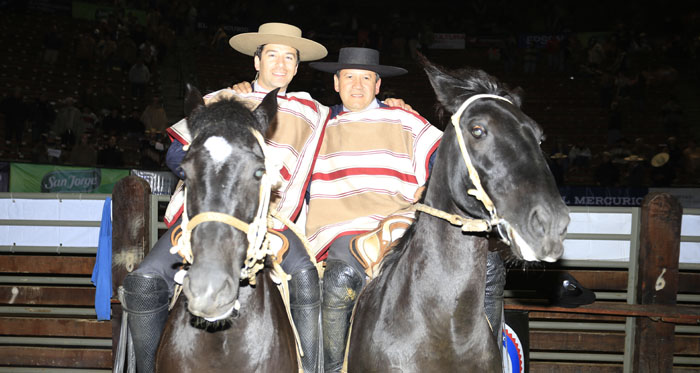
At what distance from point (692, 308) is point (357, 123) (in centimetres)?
324

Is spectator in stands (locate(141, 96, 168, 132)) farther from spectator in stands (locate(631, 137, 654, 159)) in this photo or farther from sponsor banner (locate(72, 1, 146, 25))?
spectator in stands (locate(631, 137, 654, 159))

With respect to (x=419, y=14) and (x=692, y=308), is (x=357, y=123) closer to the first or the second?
(x=692, y=308)

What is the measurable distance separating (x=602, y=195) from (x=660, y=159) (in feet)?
14.3

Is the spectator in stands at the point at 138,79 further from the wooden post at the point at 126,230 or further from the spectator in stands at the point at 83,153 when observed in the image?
the wooden post at the point at 126,230

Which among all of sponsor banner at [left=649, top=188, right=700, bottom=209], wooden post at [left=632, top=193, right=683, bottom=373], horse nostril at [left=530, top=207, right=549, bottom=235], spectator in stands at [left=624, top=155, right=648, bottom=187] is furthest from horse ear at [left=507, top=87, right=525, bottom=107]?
spectator in stands at [left=624, top=155, right=648, bottom=187]

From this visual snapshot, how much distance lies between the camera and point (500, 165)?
8.18ft

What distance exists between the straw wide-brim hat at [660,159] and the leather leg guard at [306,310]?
1429cm

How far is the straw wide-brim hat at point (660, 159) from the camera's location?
14.9 m

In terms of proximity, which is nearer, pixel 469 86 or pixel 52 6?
pixel 469 86

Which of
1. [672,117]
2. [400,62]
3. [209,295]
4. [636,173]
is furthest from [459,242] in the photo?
[400,62]

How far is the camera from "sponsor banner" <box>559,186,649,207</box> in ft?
39.1

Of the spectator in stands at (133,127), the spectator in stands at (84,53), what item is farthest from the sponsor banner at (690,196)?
the spectator in stands at (84,53)

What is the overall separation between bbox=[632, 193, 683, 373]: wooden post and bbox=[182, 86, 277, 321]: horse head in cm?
379

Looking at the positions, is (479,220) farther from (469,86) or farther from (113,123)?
(113,123)
